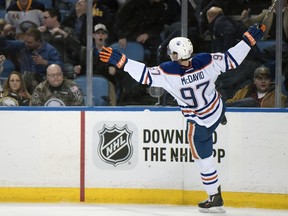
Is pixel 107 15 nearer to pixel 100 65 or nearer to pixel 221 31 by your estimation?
pixel 100 65

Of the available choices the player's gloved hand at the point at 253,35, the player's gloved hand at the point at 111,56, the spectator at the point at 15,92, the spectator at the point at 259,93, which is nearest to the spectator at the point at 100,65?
the spectator at the point at 15,92

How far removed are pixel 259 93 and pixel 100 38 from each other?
4.80ft

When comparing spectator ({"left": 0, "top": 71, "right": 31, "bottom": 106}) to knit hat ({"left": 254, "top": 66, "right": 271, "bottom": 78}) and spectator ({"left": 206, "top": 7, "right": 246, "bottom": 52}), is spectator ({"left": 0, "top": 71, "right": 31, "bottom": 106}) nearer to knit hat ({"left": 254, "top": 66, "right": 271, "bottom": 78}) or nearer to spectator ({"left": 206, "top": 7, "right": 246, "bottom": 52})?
spectator ({"left": 206, "top": 7, "right": 246, "bottom": 52})

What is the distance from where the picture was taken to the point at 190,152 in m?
6.86

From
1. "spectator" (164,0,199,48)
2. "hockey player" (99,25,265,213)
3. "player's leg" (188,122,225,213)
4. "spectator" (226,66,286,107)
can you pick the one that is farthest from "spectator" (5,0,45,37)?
"spectator" (226,66,286,107)

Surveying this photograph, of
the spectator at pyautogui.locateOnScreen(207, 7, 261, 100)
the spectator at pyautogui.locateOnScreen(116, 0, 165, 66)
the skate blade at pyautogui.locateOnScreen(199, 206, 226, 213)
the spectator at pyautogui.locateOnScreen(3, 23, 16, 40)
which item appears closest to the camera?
the skate blade at pyautogui.locateOnScreen(199, 206, 226, 213)

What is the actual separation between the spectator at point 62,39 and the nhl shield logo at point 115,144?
1.98 ft

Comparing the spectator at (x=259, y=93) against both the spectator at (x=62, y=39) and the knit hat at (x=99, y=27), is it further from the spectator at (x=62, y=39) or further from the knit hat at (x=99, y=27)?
the spectator at (x=62, y=39)

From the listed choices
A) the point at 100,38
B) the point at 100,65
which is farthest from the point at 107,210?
the point at 100,38

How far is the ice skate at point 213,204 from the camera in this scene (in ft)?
21.1

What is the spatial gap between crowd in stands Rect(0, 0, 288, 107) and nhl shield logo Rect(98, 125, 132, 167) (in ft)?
0.83

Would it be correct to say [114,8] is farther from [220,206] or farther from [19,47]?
[220,206]

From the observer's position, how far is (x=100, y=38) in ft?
23.3

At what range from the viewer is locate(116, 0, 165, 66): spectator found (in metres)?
7.05
